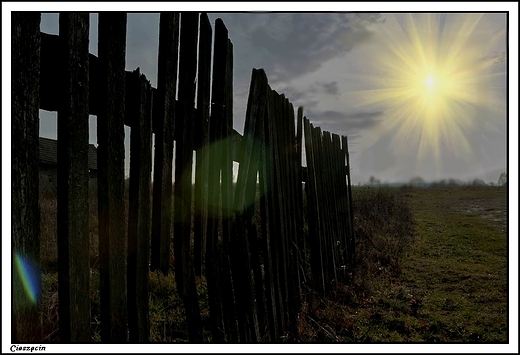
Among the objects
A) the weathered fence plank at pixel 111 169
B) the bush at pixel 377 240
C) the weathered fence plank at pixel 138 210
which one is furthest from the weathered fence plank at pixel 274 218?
the bush at pixel 377 240

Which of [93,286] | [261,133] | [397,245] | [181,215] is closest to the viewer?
[181,215]

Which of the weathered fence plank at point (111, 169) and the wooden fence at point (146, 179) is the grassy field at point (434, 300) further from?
the weathered fence plank at point (111, 169)

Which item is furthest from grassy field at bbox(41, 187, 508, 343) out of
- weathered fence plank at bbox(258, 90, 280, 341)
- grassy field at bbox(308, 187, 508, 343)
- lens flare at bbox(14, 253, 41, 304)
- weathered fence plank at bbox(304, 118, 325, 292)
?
lens flare at bbox(14, 253, 41, 304)

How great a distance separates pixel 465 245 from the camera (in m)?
9.91

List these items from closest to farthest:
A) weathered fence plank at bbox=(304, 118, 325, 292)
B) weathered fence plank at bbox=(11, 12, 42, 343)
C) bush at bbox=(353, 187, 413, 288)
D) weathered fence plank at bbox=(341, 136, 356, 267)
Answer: weathered fence plank at bbox=(11, 12, 42, 343) < weathered fence plank at bbox=(304, 118, 325, 292) < bush at bbox=(353, 187, 413, 288) < weathered fence plank at bbox=(341, 136, 356, 267)

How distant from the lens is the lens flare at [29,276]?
1.25 meters

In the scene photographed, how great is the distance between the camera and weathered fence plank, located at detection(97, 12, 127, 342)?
153 centimetres

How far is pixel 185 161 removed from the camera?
2.06 meters

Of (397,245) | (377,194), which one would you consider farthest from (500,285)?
(377,194)

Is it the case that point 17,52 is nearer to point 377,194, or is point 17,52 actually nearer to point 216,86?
point 216,86

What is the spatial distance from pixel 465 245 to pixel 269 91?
8506 mm

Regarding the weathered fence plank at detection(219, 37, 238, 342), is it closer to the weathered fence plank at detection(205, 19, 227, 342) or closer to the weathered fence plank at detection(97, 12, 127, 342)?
the weathered fence plank at detection(205, 19, 227, 342)

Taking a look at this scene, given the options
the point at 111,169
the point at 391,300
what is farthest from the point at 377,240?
the point at 111,169

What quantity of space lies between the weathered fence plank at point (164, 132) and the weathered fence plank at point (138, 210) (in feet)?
0.28
